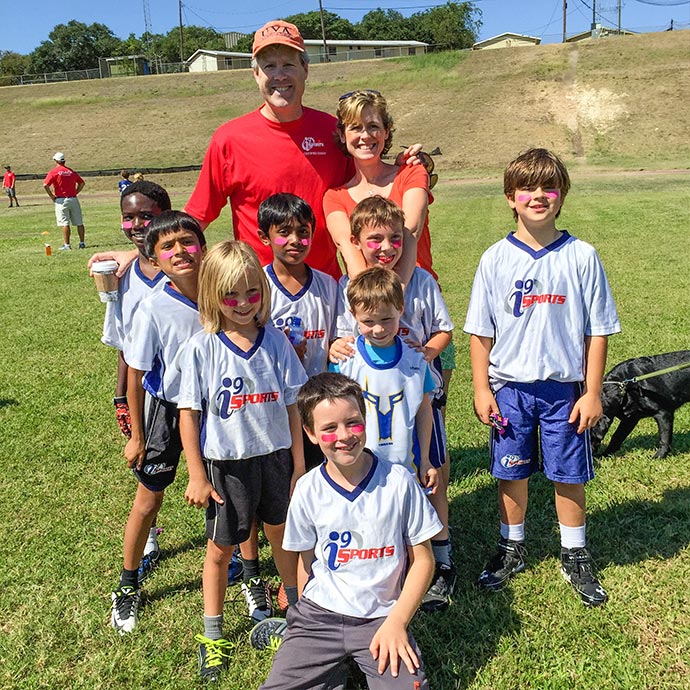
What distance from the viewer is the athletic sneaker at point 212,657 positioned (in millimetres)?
2832

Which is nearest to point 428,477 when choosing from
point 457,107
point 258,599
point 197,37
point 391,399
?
point 391,399

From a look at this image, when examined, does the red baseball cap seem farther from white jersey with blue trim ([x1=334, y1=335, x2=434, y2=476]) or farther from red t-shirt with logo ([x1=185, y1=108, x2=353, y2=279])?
white jersey with blue trim ([x1=334, y1=335, x2=434, y2=476])

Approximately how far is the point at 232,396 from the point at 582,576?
75.9 inches

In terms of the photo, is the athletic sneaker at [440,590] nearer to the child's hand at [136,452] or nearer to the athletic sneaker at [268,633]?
the athletic sneaker at [268,633]

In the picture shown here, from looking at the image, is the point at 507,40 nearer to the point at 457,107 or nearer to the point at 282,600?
the point at 457,107

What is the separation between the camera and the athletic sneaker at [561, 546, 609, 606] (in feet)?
10.3

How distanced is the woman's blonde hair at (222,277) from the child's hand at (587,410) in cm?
153

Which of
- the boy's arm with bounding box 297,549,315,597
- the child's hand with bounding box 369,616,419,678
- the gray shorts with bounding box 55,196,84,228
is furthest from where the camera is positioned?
the gray shorts with bounding box 55,196,84,228

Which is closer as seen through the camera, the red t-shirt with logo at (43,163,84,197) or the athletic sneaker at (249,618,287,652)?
the athletic sneaker at (249,618,287,652)

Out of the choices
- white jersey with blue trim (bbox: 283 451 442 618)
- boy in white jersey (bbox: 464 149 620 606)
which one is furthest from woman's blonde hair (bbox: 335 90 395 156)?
white jersey with blue trim (bbox: 283 451 442 618)

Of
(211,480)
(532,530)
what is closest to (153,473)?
(211,480)

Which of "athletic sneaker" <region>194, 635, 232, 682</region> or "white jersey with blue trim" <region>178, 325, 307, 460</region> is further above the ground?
"white jersey with blue trim" <region>178, 325, 307, 460</region>

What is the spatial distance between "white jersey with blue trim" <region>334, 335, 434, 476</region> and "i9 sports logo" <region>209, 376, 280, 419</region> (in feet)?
1.52

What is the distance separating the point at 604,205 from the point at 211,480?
56.4 feet
